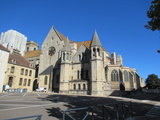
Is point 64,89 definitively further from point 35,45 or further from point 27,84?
point 35,45

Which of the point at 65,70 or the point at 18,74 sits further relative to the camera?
the point at 18,74

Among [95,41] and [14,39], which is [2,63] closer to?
[95,41]

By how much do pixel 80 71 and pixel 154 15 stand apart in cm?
2473

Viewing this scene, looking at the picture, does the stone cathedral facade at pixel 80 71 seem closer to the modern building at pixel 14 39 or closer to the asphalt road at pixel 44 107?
the asphalt road at pixel 44 107

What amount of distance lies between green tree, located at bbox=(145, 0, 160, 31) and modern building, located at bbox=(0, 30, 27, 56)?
6157 cm

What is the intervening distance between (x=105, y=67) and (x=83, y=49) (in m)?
8.53

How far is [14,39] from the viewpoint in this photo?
62688 millimetres

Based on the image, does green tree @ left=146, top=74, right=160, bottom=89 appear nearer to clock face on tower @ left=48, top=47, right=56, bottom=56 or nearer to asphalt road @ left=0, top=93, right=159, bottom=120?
clock face on tower @ left=48, top=47, right=56, bottom=56

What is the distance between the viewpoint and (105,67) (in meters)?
36.8

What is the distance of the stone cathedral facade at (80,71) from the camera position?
30016 mm

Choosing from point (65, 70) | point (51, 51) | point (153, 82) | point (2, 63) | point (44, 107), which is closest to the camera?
point (44, 107)

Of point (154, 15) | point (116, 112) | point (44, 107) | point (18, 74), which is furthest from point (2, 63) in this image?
point (154, 15)

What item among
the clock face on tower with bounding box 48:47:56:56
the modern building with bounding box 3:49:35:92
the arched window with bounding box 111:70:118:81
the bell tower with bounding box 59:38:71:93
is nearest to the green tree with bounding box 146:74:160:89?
the arched window with bounding box 111:70:118:81

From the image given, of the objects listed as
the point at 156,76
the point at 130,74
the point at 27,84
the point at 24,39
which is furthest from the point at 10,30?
the point at 156,76
